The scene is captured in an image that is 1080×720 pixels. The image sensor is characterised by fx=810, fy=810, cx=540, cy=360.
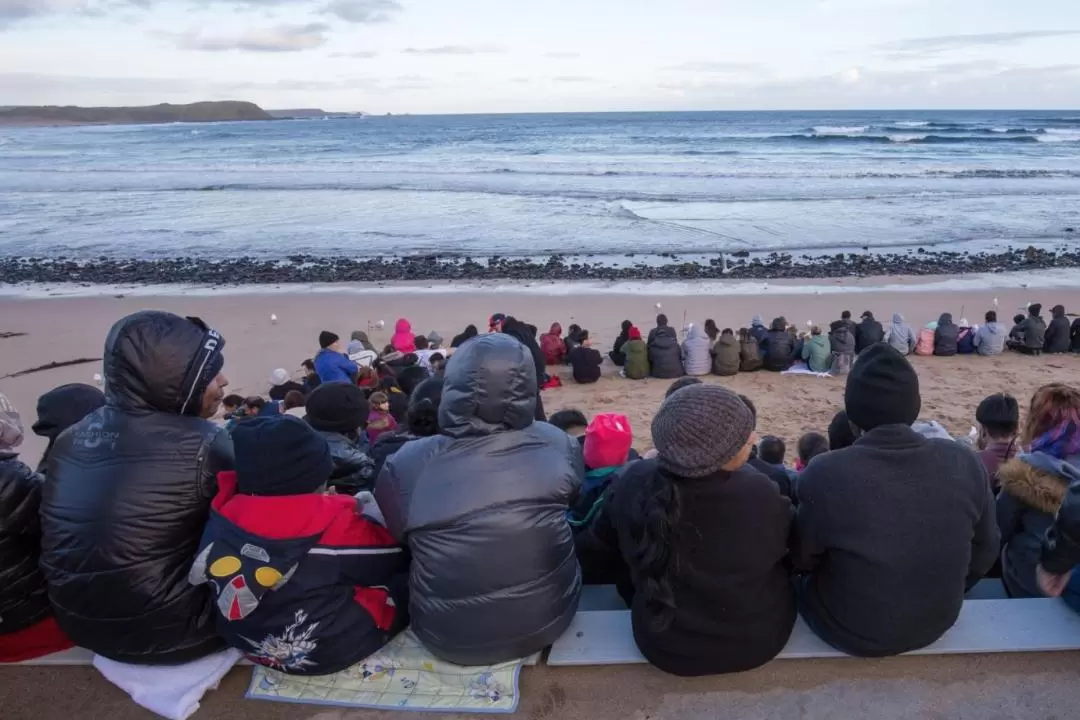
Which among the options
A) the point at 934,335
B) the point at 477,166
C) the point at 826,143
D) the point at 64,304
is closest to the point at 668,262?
the point at 934,335

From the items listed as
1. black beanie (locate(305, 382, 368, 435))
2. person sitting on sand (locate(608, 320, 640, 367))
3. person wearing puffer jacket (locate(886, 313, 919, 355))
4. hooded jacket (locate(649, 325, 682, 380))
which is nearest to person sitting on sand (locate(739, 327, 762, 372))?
hooded jacket (locate(649, 325, 682, 380))

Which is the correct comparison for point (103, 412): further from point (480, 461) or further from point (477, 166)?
point (477, 166)

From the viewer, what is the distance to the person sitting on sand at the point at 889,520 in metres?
2.93

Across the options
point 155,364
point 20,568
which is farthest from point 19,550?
point 155,364

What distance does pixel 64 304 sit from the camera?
15820mm

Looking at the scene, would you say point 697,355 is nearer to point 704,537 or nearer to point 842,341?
point 842,341

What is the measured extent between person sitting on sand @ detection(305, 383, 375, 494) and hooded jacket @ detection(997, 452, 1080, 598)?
10.4 feet

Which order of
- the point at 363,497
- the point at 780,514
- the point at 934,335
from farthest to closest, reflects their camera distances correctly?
1. the point at 934,335
2. the point at 363,497
3. the point at 780,514

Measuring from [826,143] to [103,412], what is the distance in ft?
218

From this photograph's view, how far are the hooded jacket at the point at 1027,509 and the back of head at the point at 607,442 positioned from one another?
5.74 ft

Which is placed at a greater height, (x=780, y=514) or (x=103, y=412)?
(x=103, y=412)

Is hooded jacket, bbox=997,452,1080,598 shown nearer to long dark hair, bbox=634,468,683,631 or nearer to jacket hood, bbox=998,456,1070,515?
jacket hood, bbox=998,456,1070,515

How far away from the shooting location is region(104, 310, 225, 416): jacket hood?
10.1ft

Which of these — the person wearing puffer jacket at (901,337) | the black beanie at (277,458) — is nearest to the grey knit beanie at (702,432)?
the black beanie at (277,458)
